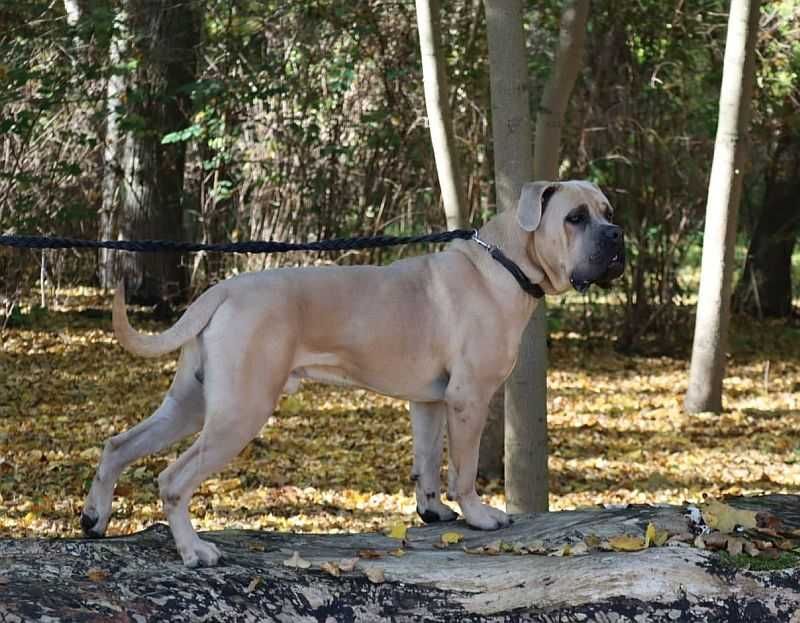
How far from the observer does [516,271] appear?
492 cm

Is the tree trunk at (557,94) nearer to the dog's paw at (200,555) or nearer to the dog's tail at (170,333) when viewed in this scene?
the dog's tail at (170,333)

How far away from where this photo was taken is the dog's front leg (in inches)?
192

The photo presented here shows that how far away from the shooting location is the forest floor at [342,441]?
7852mm

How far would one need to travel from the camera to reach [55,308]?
14805 millimetres

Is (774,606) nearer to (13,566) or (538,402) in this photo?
(13,566)

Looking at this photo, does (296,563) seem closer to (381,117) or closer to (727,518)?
(727,518)

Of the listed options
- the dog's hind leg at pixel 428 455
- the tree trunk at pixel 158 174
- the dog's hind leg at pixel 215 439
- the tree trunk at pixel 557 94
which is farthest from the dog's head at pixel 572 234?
the tree trunk at pixel 158 174

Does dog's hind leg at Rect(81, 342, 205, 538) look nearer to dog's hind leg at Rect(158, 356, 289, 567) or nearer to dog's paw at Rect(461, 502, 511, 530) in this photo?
dog's hind leg at Rect(158, 356, 289, 567)

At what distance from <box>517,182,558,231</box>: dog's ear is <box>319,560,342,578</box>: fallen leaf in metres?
1.56

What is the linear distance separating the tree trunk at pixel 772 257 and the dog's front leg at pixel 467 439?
38.9 feet

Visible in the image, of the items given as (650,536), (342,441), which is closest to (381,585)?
(650,536)

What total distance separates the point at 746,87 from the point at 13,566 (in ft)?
27.6

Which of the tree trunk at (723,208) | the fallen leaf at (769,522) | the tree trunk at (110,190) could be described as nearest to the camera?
the fallen leaf at (769,522)

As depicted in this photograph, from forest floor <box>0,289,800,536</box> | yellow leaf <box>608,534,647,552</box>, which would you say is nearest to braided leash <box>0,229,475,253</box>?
yellow leaf <box>608,534,647,552</box>
